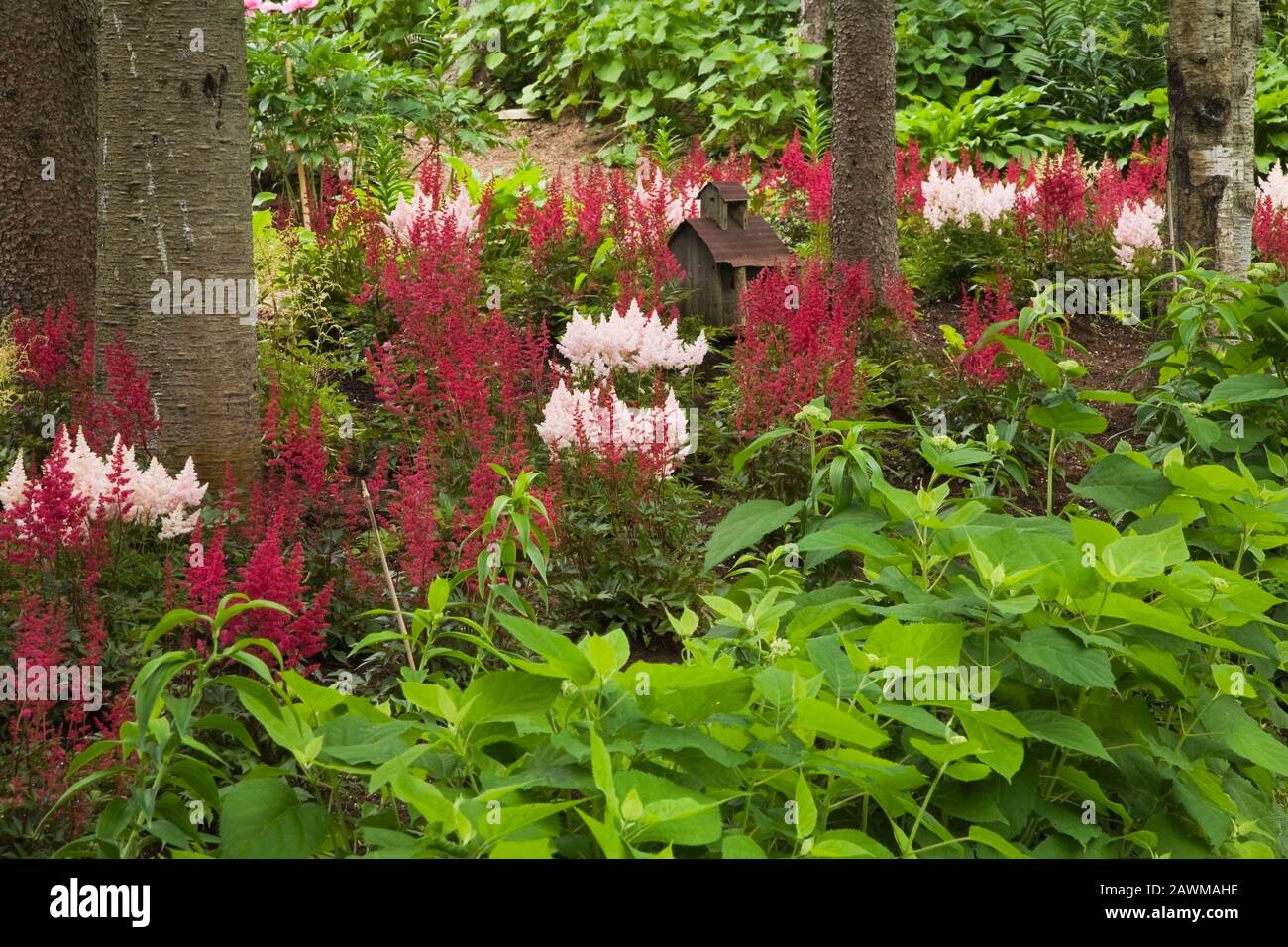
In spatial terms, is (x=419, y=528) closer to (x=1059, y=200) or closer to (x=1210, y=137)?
(x=1210, y=137)

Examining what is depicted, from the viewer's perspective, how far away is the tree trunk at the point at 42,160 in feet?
20.3

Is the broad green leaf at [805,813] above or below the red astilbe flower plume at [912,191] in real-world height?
below

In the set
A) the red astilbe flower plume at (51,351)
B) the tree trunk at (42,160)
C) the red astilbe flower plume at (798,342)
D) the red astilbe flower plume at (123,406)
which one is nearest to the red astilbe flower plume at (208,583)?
the red astilbe flower plume at (123,406)

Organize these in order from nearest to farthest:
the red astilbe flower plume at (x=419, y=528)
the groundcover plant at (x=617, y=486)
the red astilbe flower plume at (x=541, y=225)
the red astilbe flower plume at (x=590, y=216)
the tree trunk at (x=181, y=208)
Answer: the groundcover plant at (x=617, y=486) < the red astilbe flower plume at (x=419, y=528) < the tree trunk at (x=181, y=208) < the red astilbe flower plume at (x=541, y=225) < the red astilbe flower plume at (x=590, y=216)

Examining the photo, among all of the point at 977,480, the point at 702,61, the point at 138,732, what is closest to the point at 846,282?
the point at 977,480

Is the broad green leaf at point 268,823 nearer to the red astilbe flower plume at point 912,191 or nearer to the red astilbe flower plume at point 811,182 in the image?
the red astilbe flower plume at point 811,182

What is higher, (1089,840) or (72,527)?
(72,527)

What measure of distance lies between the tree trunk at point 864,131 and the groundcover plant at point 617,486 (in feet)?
0.07

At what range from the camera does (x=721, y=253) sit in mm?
6574

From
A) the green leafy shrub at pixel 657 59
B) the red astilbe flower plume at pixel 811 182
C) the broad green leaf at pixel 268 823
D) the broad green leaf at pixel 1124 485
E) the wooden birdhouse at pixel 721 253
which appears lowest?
the broad green leaf at pixel 268 823

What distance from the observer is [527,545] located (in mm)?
2898

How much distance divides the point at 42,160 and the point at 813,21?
29.6 ft

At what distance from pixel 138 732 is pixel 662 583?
256 cm
